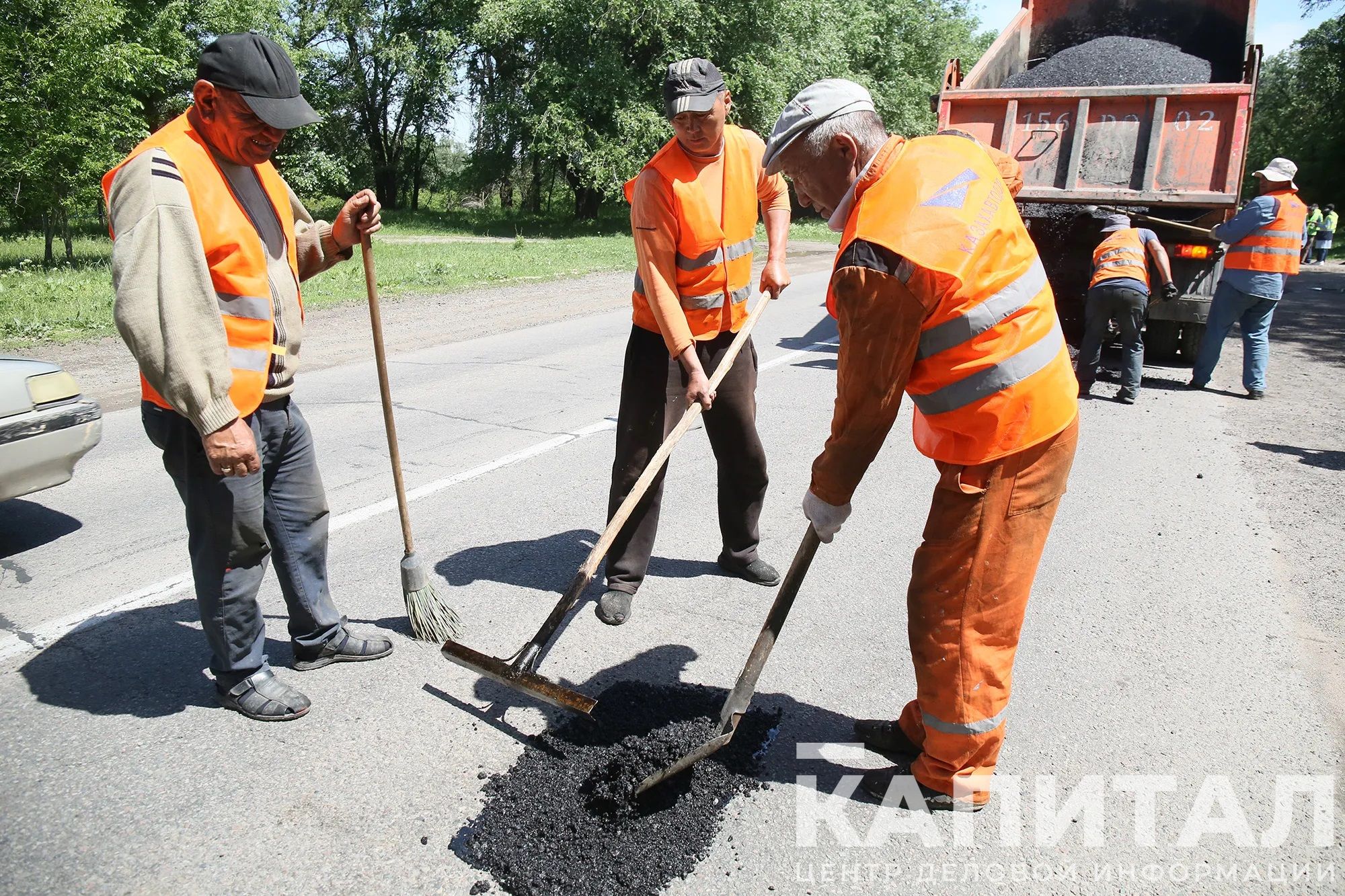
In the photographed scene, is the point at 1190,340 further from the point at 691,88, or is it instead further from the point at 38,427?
the point at 38,427

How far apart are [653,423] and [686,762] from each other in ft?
5.19

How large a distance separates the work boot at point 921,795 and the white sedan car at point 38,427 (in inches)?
153

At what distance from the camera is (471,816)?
2.56 meters

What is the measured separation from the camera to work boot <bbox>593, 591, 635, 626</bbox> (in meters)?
3.68

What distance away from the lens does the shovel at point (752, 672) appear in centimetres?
259

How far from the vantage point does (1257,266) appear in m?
7.78

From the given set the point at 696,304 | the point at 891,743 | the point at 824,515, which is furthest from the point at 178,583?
the point at 891,743

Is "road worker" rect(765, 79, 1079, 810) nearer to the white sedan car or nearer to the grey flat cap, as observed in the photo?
the grey flat cap

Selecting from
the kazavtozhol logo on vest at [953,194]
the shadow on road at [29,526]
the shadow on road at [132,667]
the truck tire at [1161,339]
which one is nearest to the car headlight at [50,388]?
the shadow on road at [29,526]

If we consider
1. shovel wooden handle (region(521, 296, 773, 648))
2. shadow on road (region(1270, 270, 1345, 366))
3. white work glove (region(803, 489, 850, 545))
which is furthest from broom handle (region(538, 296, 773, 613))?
A: shadow on road (region(1270, 270, 1345, 366))

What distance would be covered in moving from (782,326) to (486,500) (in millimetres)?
6665

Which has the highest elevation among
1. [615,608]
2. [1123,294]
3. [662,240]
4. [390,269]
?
[662,240]

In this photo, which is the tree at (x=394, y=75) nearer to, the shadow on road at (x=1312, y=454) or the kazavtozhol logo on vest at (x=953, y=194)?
the shadow on road at (x=1312, y=454)

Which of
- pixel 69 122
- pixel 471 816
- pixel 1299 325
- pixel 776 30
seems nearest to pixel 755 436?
pixel 471 816
